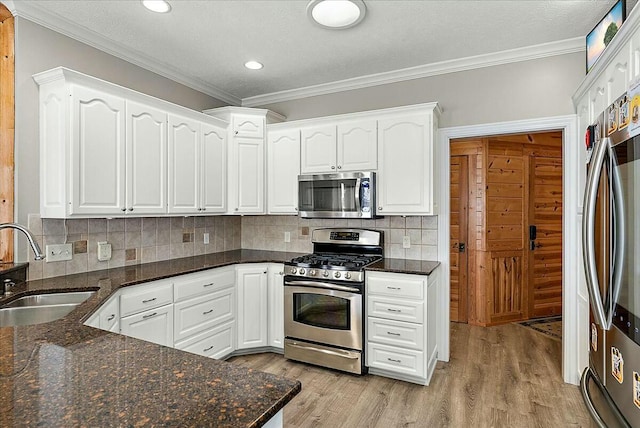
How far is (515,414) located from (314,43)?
3.01 m

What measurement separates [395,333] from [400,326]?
0.24 feet

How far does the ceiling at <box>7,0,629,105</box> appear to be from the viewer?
2.34 meters

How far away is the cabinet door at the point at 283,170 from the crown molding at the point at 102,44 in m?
0.90

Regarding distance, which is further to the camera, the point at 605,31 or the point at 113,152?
the point at 113,152

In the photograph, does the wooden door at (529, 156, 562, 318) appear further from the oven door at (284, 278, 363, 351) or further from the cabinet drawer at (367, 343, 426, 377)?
the oven door at (284, 278, 363, 351)

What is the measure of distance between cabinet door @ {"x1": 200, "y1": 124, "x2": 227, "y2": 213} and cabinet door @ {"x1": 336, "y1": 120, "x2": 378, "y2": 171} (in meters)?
1.13

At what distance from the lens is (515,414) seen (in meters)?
2.43

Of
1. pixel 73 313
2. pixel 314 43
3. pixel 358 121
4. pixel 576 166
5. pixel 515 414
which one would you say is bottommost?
pixel 515 414

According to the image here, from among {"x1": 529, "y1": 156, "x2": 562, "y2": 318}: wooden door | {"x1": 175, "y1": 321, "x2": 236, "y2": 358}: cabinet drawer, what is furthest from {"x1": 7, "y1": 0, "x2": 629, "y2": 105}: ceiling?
{"x1": 175, "y1": 321, "x2": 236, "y2": 358}: cabinet drawer

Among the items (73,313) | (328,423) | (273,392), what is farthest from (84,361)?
(328,423)

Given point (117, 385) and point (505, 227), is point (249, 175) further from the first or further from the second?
point (505, 227)

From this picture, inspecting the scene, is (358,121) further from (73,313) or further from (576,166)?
(73,313)

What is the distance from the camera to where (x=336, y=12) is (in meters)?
2.37

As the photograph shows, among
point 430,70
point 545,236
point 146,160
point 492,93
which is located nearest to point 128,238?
point 146,160
